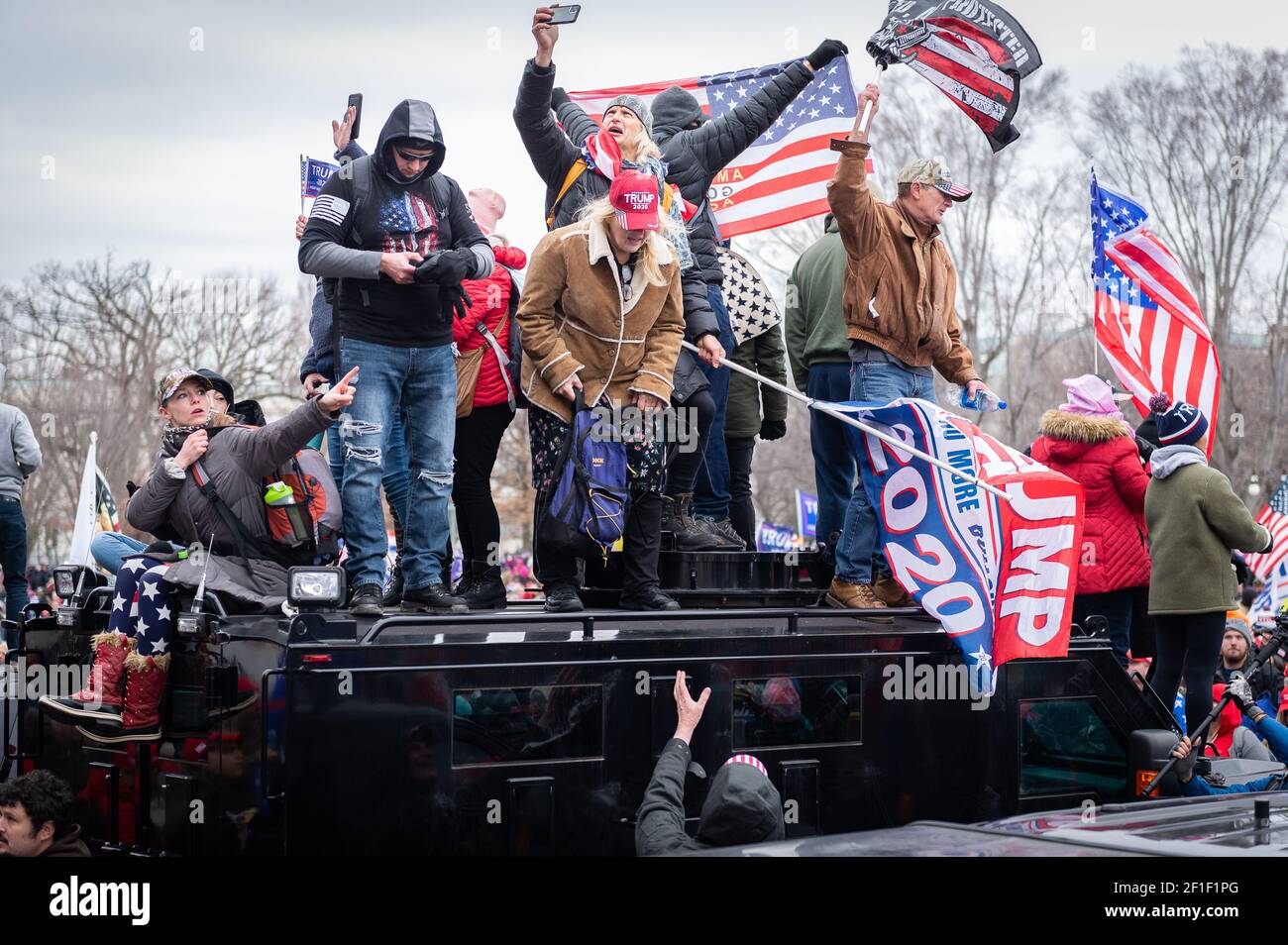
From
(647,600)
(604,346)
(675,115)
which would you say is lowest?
(647,600)

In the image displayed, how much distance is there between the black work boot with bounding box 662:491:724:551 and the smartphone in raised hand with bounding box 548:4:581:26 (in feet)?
7.80

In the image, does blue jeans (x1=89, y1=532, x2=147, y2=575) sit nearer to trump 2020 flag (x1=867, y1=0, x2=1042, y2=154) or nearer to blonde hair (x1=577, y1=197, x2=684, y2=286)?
blonde hair (x1=577, y1=197, x2=684, y2=286)

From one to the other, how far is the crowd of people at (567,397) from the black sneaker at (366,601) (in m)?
0.01

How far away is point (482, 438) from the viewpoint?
738 centimetres

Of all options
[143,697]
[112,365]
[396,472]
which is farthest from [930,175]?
[112,365]

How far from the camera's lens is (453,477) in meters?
7.30

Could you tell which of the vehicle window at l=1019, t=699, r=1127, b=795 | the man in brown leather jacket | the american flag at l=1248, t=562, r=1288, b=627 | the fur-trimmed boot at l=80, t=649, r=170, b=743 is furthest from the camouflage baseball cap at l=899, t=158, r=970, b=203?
the american flag at l=1248, t=562, r=1288, b=627

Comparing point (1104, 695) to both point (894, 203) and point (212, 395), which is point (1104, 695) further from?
point (212, 395)

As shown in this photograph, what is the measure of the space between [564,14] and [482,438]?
2.05 m

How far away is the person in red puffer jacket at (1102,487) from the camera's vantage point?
26.9ft

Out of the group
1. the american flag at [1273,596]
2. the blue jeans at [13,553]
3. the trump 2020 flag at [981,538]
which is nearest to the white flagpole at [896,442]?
the trump 2020 flag at [981,538]

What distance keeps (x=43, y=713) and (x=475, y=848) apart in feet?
9.42

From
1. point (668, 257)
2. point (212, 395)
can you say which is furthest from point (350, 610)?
point (668, 257)

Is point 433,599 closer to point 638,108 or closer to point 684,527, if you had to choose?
point 684,527
